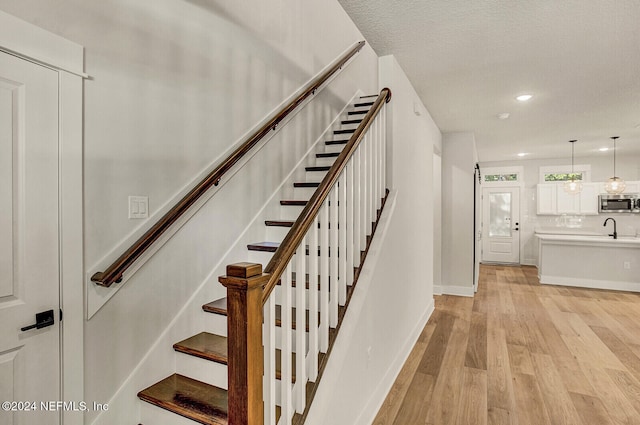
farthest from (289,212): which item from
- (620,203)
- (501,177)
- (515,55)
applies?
(620,203)

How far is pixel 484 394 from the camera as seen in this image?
9.12 feet

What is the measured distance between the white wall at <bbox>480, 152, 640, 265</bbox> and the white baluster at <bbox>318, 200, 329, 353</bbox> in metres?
9.19

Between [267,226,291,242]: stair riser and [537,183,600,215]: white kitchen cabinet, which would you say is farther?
[537,183,600,215]: white kitchen cabinet

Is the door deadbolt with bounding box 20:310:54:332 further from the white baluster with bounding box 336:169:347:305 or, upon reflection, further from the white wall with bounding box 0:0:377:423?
the white baluster with bounding box 336:169:347:305

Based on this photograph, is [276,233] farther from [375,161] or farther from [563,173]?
[563,173]

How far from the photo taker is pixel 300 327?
1.53 meters

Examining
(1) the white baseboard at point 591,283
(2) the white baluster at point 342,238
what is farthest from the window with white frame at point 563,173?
(2) the white baluster at point 342,238

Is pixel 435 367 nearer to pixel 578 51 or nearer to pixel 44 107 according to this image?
pixel 578 51

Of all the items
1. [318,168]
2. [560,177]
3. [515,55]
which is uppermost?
[515,55]

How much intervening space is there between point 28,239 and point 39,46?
0.77m

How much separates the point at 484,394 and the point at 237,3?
344cm

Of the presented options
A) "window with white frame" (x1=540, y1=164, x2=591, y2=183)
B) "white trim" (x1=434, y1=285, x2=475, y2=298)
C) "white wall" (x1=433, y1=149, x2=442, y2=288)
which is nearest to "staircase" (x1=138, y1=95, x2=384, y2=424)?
"white wall" (x1=433, y1=149, x2=442, y2=288)

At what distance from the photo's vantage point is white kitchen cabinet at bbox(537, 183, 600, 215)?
8.35 meters

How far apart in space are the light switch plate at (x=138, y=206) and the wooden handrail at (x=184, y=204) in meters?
0.09
